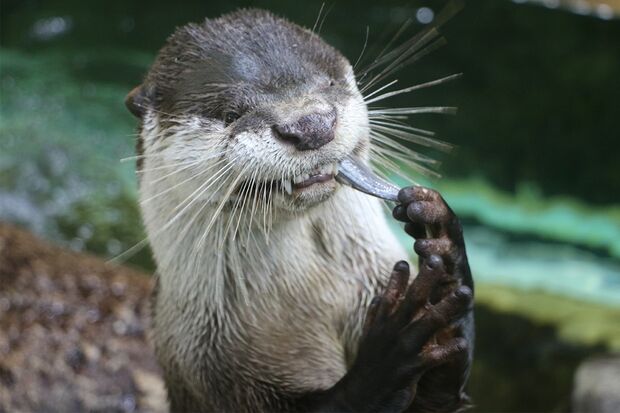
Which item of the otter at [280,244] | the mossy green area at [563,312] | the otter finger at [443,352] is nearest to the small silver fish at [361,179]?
the otter at [280,244]

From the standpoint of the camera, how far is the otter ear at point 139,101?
2.48 m

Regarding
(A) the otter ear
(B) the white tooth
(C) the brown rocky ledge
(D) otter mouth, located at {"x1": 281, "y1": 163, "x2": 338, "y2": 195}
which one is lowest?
(C) the brown rocky ledge

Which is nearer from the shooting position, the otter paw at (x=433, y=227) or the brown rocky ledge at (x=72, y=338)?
the otter paw at (x=433, y=227)

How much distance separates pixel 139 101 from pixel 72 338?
1.48m

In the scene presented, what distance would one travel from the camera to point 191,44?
2.41 metres

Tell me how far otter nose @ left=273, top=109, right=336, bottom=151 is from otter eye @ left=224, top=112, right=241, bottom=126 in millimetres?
179

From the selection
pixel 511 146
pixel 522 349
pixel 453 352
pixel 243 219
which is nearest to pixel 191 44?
pixel 243 219

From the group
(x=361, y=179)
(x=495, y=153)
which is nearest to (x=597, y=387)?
(x=361, y=179)

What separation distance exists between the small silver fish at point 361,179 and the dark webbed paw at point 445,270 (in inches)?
1.6

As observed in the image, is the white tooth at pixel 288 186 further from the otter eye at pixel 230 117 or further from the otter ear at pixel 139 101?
the otter ear at pixel 139 101

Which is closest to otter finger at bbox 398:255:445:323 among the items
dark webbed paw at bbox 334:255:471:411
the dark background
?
dark webbed paw at bbox 334:255:471:411

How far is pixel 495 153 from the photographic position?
17.1ft

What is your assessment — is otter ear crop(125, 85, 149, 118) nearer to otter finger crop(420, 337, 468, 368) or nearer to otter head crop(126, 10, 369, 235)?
otter head crop(126, 10, 369, 235)

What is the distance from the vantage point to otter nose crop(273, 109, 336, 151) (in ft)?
6.56
